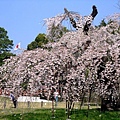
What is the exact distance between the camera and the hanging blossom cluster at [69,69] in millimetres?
9000

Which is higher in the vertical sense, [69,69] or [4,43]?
[4,43]

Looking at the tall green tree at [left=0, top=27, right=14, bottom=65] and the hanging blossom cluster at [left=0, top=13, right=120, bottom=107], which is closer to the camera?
the hanging blossom cluster at [left=0, top=13, right=120, bottom=107]

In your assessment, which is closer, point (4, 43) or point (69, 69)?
point (69, 69)

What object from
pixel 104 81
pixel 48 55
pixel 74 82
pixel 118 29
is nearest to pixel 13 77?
pixel 48 55

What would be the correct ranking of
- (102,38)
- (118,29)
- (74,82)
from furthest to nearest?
(118,29), (102,38), (74,82)

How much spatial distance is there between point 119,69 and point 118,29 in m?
2.88

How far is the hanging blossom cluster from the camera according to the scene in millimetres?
9000

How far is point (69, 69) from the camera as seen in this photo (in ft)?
30.5

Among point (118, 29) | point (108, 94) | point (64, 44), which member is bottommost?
point (108, 94)

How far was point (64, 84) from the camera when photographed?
9.23m

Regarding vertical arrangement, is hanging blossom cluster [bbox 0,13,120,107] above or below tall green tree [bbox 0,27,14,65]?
below

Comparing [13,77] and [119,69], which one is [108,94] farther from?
[13,77]

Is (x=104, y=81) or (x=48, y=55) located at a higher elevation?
(x=48, y=55)

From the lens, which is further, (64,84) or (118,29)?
(118,29)
